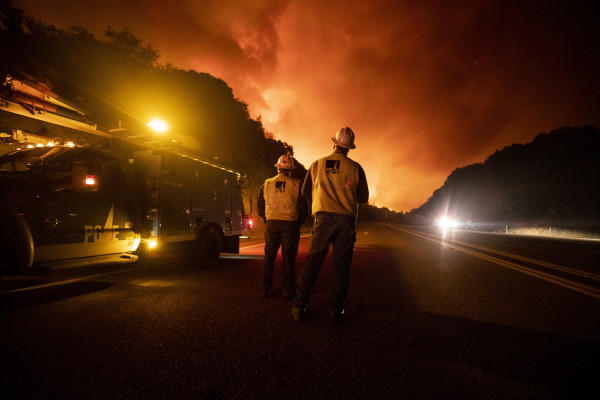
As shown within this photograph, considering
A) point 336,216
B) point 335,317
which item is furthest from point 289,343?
point 336,216

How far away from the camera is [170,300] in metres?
3.96

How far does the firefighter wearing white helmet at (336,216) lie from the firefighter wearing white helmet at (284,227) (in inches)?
30.4

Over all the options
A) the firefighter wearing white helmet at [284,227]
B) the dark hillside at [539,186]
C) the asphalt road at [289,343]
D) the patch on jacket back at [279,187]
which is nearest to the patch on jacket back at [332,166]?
the firefighter wearing white helmet at [284,227]

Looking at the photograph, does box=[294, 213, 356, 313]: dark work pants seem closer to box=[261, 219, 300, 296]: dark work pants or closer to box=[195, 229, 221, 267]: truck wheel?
box=[261, 219, 300, 296]: dark work pants

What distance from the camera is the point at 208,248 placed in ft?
22.9

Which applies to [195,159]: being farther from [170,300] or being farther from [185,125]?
[185,125]

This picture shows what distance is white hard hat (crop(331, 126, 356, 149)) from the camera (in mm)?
3594

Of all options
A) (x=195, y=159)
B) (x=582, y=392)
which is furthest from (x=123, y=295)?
(x=582, y=392)

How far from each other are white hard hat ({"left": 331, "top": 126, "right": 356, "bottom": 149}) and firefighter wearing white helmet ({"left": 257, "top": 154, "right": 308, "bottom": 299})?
0.99 meters

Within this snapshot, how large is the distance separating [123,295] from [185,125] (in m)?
23.4

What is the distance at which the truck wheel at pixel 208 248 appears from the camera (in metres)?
6.59

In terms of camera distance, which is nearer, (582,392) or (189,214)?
(582,392)

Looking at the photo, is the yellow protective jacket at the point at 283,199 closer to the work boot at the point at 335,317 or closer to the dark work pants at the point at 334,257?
the dark work pants at the point at 334,257

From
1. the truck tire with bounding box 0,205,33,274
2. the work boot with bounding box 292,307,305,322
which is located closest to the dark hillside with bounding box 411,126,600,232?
the work boot with bounding box 292,307,305,322
